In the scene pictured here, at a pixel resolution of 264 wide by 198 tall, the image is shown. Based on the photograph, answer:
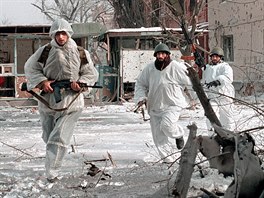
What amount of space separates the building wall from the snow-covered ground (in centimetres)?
1162

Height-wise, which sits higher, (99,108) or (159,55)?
(159,55)

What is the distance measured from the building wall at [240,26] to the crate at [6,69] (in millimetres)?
8245

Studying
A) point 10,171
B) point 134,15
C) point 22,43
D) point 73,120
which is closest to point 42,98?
point 73,120

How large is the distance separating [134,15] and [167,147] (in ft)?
93.4

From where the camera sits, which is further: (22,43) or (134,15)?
(134,15)

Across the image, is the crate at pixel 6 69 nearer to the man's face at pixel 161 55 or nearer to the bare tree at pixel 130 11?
the man's face at pixel 161 55

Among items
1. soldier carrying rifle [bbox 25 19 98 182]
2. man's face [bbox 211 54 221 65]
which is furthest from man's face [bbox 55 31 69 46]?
man's face [bbox 211 54 221 65]

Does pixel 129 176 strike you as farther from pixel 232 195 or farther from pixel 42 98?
pixel 232 195

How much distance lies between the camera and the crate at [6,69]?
20.7 meters

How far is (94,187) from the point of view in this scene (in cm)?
681

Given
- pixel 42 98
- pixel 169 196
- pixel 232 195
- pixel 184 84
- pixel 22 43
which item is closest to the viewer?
pixel 232 195

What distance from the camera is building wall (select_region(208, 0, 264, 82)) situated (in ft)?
83.8

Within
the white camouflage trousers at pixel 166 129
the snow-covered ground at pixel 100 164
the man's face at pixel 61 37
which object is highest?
the man's face at pixel 61 37

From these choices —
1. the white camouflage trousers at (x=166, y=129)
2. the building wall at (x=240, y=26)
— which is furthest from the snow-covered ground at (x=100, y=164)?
the building wall at (x=240, y=26)
